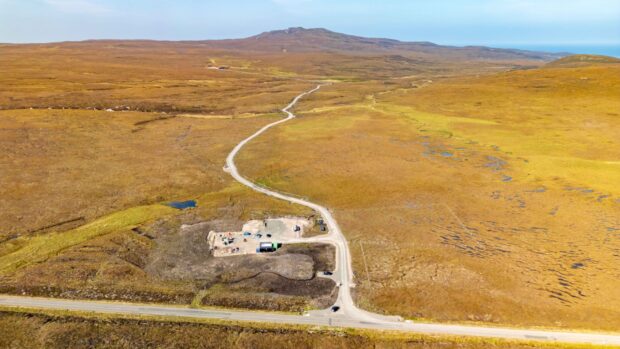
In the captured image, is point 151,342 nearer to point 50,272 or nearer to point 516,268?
point 50,272

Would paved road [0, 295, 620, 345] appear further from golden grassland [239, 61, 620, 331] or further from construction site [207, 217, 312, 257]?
construction site [207, 217, 312, 257]

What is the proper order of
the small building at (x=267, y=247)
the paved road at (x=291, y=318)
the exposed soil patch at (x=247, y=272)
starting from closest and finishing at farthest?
1. the paved road at (x=291, y=318)
2. the exposed soil patch at (x=247, y=272)
3. the small building at (x=267, y=247)

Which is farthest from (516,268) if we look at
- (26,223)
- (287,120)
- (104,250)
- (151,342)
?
(287,120)

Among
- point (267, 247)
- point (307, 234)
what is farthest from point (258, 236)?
point (307, 234)

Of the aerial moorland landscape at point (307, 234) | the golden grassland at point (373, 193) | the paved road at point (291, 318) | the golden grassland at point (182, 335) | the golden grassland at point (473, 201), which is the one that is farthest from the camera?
the golden grassland at point (373, 193)

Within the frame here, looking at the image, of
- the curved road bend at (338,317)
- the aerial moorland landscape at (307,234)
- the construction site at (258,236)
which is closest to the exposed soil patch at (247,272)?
the aerial moorland landscape at (307,234)

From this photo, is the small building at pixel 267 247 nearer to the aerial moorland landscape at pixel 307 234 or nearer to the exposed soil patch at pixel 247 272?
the aerial moorland landscape at pixel 307 234
